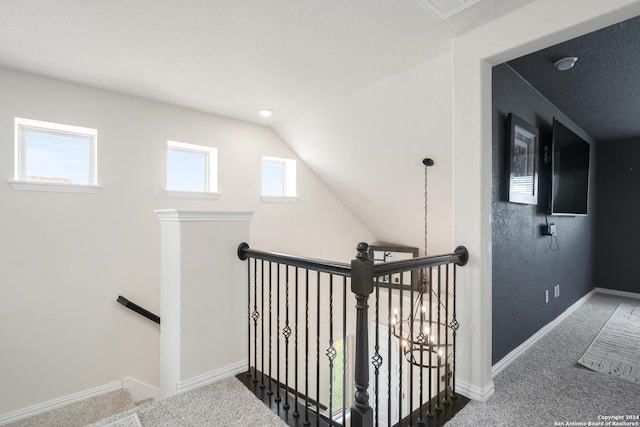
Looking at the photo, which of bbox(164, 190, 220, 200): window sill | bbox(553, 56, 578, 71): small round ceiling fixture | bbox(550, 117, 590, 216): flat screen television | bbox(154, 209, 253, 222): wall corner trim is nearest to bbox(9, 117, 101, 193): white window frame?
bbox(164, 190, 220, 200): window sill

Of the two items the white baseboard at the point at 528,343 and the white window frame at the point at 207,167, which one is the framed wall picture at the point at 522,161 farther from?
the white window frame at the point at 207,167

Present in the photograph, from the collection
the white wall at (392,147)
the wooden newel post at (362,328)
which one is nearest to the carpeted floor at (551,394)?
the wooden newel post at (362,328)

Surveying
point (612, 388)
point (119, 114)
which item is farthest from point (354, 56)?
point (612, 388)

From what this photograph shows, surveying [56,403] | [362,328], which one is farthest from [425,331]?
[56,403]

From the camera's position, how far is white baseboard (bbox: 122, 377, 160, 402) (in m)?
3.20

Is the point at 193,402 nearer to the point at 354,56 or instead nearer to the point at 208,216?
the point at 208,216

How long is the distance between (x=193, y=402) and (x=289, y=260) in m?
1.01

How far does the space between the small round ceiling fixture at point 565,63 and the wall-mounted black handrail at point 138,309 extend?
4024mm

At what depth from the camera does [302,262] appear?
5.78ft

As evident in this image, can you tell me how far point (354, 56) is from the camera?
2461 millimetres

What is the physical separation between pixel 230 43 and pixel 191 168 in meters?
1.85

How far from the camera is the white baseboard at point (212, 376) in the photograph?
200 centimetres

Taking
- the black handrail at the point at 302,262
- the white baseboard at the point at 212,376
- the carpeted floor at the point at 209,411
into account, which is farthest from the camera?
the white baseboard at the point at 212,376

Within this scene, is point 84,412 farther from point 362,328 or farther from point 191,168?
point 362,328
